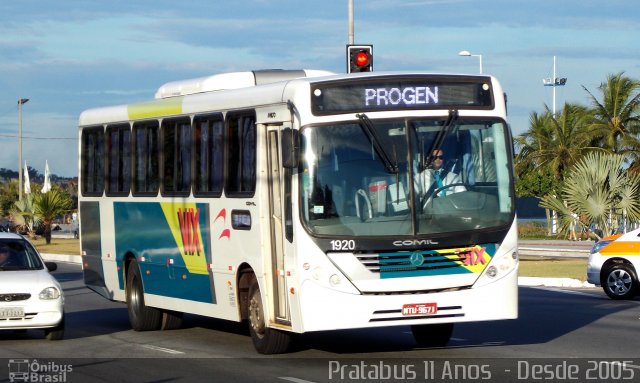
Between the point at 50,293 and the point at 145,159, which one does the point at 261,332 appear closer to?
the point at 50,293

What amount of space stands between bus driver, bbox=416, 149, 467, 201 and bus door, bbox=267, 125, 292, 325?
152 centimetres

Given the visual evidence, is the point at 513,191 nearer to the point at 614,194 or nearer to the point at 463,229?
the point at 463,229

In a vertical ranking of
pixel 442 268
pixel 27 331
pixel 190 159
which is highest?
pixel 190 159

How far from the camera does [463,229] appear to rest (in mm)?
14055

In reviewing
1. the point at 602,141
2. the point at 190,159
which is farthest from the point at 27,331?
→ the point at 602,141

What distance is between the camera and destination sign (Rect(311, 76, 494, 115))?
46.8ft

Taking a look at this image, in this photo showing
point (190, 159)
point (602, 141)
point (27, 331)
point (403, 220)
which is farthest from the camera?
point (602, 141)

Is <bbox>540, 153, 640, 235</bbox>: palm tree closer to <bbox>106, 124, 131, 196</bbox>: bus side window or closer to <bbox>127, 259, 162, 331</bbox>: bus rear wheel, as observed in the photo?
<bbox>106, 124, 131, 196</bbox>: bus side window

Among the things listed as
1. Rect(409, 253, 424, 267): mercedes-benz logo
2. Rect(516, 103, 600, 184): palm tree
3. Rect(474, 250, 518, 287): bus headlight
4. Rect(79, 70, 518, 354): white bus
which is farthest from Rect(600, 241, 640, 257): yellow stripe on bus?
Rect(516, 103, 600, 184): palm tree

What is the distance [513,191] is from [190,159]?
5.00 meters

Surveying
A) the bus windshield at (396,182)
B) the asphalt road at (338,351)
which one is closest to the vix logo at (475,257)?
the bus windshield at (396,182)

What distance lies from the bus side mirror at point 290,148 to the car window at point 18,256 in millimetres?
5983

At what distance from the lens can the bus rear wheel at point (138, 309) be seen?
19.3m

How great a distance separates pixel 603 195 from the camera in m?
33.0
